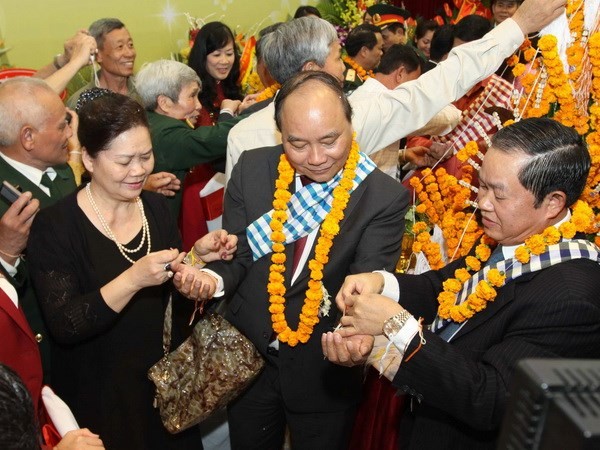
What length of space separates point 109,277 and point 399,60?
2601 mm

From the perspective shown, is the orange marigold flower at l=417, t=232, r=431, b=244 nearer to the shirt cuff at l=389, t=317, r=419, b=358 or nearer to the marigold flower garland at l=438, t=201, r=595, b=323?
the marigold flower garland at l=438, t=201, r=595, b=323

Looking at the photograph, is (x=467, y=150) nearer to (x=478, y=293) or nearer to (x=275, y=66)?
(x=478, y=293)

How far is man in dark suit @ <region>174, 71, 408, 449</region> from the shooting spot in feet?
7.16

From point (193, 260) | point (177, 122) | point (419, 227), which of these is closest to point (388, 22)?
point (177, 122)

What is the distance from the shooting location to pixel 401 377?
5.55 ft

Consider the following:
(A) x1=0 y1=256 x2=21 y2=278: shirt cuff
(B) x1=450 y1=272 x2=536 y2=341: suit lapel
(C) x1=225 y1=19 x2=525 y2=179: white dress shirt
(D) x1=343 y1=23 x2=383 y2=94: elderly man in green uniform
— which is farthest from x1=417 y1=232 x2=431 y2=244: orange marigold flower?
(D) x1=343 y1=23 x2=383 y2=94: elderly man in green uniform

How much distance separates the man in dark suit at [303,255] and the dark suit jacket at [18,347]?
1.59ft

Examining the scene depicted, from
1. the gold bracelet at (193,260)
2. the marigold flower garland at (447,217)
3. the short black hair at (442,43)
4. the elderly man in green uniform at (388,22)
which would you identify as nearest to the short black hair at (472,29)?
the short black hair at (442,43)

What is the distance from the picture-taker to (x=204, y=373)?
2.36 meters

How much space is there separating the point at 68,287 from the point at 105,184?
377mm

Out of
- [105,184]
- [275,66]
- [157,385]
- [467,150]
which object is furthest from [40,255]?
[467,150]

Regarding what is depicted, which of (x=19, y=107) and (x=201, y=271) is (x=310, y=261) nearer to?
(x=201, y=271)

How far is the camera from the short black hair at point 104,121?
2217 millimetres

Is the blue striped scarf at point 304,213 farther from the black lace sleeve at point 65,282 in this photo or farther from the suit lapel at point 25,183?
the suit lapel at point 25,183
